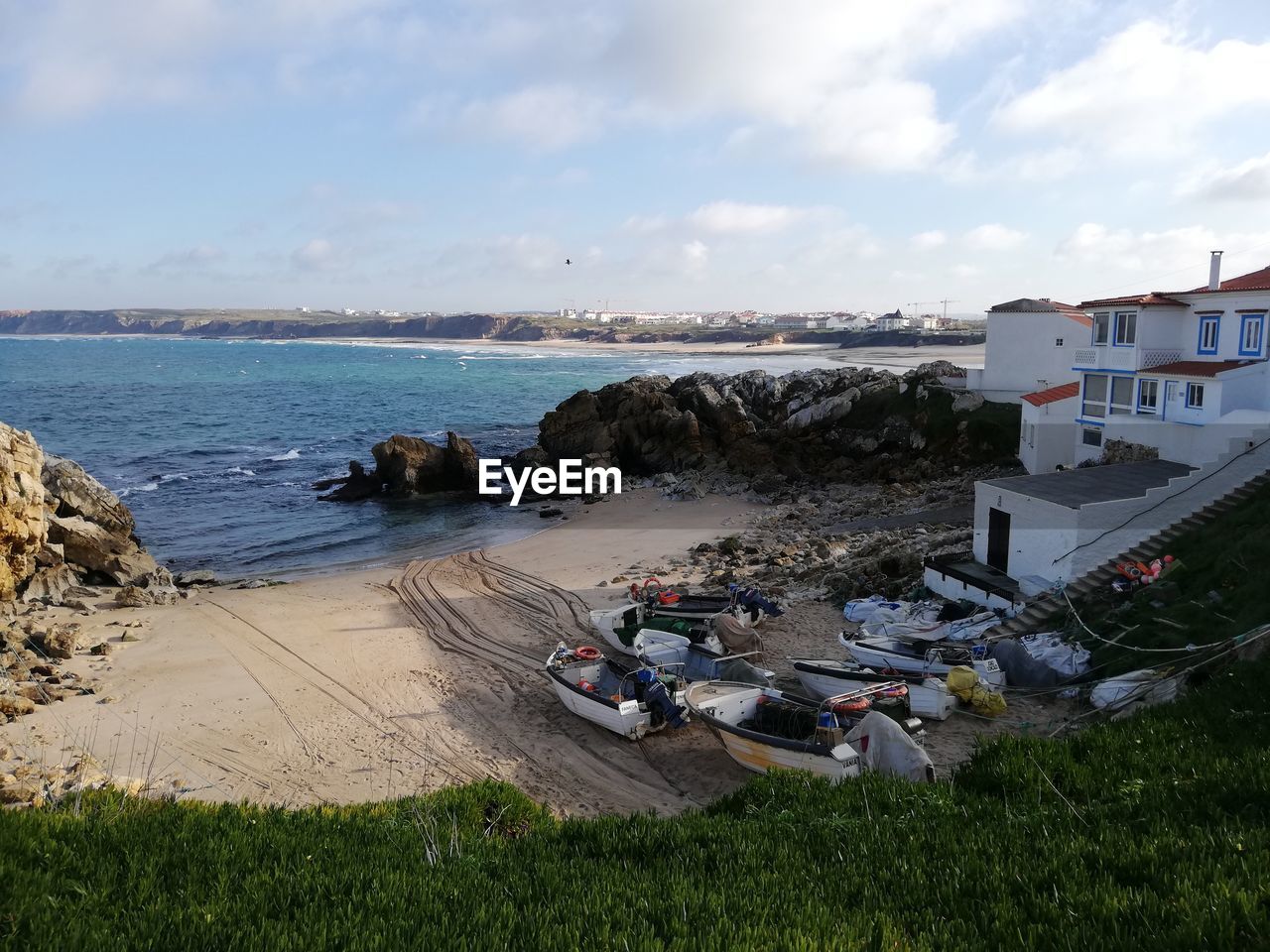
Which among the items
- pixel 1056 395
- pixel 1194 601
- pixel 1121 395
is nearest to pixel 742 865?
pixel 1194 601

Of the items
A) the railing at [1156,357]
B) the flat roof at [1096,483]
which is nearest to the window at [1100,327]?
the railing at [1156,357]

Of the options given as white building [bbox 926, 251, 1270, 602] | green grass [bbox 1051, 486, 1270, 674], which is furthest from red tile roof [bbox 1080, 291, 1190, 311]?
green grass [bbox 1051, 486, 1270, 674]

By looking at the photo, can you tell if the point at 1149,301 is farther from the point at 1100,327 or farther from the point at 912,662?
the point at 912,662

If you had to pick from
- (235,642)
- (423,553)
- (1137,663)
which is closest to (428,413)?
(423,553)

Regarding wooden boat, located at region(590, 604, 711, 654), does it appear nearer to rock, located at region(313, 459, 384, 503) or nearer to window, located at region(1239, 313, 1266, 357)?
window, located at region(1239, 313, 1266, 357)

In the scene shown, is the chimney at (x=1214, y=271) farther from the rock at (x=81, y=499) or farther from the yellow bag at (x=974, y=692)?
the rock at (x=81, y=499)

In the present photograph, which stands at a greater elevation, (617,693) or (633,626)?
(633,626)
